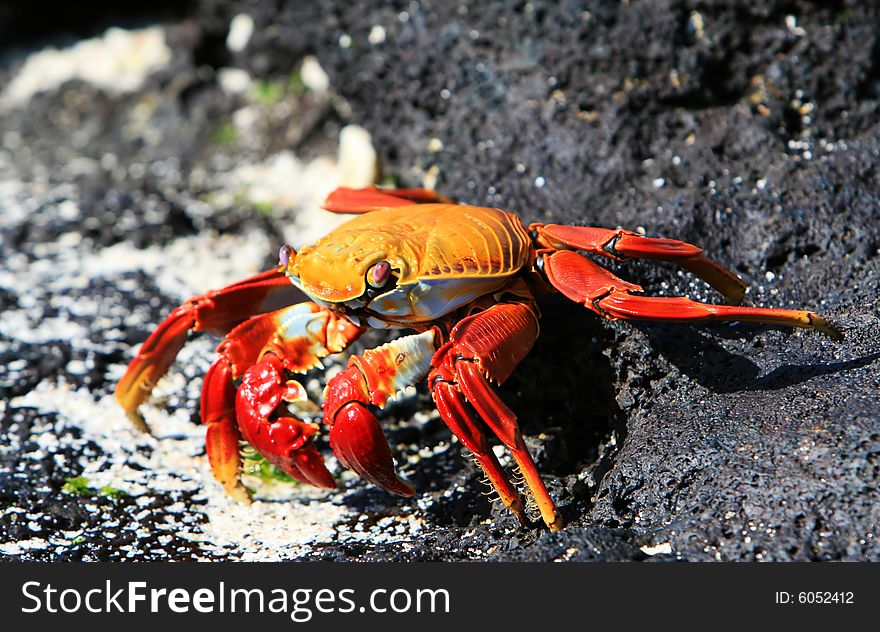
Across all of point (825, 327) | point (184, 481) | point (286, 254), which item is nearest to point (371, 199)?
point (286, 254)

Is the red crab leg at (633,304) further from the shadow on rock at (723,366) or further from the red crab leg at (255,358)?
the red crab leg at (255,358)

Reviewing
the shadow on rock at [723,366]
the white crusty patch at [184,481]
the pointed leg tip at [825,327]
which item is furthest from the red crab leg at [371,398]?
the pointed leg tip at [825,327]

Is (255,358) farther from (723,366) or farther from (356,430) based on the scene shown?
(723,366)

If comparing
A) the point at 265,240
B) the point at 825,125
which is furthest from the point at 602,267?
the point at 265,240

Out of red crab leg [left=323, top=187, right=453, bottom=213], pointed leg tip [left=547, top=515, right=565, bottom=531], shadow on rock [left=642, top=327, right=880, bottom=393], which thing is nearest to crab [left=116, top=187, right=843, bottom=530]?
pointed leg tip [left=547, top=515, right=565, bottom=531]

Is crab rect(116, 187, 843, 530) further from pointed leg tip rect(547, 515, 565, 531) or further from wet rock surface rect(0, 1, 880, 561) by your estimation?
wet rock surface rect(0, 1, 880, 561)
